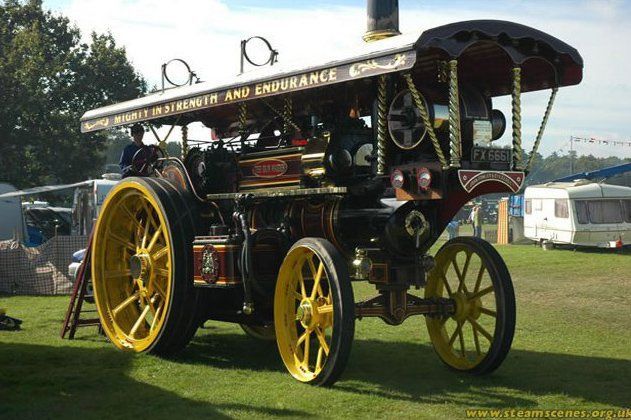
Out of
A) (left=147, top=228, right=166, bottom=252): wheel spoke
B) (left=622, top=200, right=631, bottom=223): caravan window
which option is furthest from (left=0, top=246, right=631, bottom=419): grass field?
(left=622, top=200, right=631, bottom=223): caravan window

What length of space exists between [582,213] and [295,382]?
1908cm

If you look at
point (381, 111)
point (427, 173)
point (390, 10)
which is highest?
point (390, 10)

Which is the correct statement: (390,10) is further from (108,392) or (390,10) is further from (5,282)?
(5,282)

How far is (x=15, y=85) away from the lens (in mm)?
35312

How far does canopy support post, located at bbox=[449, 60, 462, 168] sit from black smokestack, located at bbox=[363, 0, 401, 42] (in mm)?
1248

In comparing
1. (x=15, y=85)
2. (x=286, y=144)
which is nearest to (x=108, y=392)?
(x=286, y=144)

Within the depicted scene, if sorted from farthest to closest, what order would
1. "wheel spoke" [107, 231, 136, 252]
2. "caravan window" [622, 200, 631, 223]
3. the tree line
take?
the tree line, "caravan window" [622, 200, 631, 223], "wheel spoke" [107, 231, 136, 252]

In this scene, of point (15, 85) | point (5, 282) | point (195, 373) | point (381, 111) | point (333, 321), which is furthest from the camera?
point (15, 85)

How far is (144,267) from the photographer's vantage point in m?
8.46

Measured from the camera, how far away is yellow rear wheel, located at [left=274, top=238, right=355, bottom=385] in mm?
6223

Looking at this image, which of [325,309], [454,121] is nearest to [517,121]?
[454,121]

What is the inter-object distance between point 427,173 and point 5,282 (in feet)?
36.8

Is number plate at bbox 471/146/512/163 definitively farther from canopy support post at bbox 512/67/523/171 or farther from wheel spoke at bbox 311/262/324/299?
wheel spoke at bbox 311/262/324/299

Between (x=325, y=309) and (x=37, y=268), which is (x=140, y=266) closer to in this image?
(x=325, y=309)
